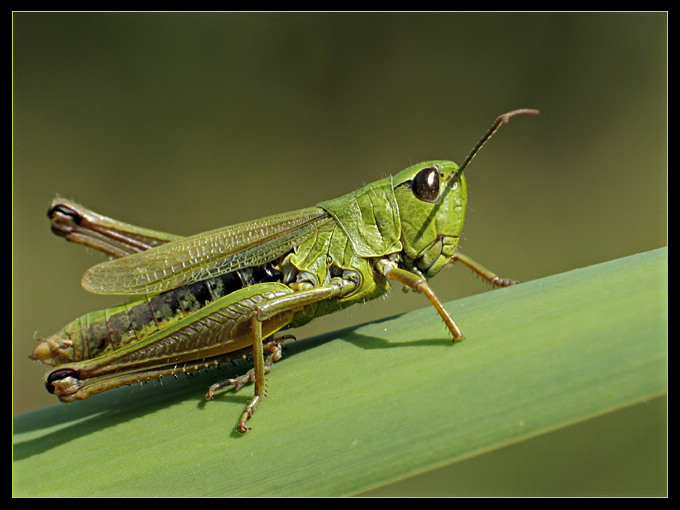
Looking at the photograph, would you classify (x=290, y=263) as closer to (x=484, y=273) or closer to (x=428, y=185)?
(x=428, y=185)

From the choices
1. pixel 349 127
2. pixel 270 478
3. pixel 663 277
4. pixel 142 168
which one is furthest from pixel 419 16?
pixel 270 478

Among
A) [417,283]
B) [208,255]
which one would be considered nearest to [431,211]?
[417,283]

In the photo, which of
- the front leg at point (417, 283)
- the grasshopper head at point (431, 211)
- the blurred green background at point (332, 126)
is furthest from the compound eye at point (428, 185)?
the blurred green background at point (332, 126)

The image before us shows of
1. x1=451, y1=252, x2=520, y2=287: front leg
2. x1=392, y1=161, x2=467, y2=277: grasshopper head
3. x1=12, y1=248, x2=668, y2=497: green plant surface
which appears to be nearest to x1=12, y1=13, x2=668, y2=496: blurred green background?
x1=451, y1=252, x2=520, y2=287: front leg

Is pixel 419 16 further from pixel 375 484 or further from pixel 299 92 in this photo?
pixel 375 484

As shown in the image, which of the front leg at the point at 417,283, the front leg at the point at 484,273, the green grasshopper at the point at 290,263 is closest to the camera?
the front leg at the point at 417,283

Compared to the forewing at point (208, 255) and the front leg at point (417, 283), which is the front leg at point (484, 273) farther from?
the forewing at point (208, 255)
